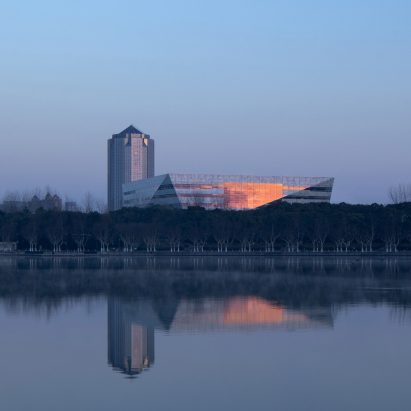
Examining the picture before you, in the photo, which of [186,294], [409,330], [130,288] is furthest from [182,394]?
[130,288]

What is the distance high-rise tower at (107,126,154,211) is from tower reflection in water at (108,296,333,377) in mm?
164707

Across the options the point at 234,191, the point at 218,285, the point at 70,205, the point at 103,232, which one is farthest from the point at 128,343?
the point at 70,205

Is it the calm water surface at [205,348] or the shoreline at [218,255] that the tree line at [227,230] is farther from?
the calm water surface at [205,348]

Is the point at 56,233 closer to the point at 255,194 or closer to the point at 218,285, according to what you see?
the point at 255,194

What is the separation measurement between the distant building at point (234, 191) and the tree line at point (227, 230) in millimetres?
18376

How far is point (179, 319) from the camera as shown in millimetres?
22031

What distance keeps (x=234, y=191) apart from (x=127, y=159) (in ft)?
307

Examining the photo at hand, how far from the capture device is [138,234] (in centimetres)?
7750

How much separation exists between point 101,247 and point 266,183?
30.1 metres

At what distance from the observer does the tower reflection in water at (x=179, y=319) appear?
17094mm

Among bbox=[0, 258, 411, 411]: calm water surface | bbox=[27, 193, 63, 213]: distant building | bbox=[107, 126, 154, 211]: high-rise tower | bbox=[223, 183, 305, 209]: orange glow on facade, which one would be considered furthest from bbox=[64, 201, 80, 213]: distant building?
bbox=[0, 258, 411, 411]: calm water surface

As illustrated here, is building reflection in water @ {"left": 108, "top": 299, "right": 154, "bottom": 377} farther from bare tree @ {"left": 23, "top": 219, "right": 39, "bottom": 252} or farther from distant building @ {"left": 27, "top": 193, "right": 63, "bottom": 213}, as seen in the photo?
distant building @ {"left": 27, "top": 193, "right": 63, "bottom": 213}

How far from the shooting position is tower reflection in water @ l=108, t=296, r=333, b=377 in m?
17.1

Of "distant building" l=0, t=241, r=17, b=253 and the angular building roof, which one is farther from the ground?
the angular building roof
